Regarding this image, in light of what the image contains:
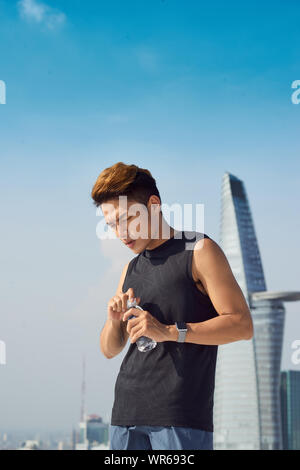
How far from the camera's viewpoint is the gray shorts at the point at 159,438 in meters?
1.97

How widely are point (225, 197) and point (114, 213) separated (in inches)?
3811

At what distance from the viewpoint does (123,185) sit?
87.2 inches

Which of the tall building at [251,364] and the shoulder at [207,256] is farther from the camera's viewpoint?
the tall building at [251,364]

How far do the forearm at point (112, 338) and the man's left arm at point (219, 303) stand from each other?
0.39 metres

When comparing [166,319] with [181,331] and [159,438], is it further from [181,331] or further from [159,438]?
[159,438]

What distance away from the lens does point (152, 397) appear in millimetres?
2057

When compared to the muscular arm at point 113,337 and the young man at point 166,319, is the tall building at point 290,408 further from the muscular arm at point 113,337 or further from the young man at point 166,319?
the young man at point 166,319

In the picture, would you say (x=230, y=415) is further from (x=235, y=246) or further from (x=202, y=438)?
(x=202, y=438)

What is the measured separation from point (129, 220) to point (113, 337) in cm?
47

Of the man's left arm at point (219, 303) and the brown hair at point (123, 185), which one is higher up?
the brown hair at point (123, 185)

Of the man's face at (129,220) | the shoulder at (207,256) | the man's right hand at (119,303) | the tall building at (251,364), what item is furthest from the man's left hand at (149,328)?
the tall building at (251,364)

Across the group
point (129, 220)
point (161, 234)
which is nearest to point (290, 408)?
point (161, 234)

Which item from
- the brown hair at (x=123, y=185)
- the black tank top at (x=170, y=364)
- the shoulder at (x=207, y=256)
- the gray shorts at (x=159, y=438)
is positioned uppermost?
the brown hair at (x=123, y=185)

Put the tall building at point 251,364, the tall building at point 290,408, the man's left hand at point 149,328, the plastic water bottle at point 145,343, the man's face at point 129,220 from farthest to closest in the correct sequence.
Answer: the tall building at point 290,408
the tall building at point 251,364
the man's face at point 129,220
the plastic water bottle at point 145,343
the man's left hand at point 149,328
